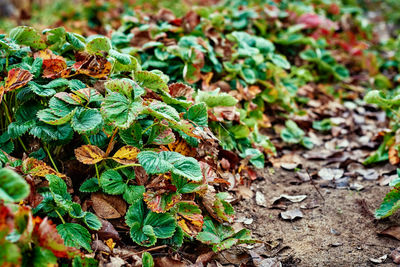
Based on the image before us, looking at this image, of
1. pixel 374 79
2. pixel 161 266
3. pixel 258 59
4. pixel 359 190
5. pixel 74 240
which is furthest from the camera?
pixel 374 79

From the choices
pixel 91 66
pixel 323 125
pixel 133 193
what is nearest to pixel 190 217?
pixel 133 193

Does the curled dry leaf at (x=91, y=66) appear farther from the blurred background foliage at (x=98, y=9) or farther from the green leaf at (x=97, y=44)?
the blurred background foliage at (x=98, y=9)

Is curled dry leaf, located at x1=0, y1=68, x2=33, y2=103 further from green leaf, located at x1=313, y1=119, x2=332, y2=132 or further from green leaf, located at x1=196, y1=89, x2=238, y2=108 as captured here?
green leaf, located at x1=313, y1=119, x2=332, y2=132

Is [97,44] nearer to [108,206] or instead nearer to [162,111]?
[162,111]

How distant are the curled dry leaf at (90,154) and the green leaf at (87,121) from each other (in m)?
0.07

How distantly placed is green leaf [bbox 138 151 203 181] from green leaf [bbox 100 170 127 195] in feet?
0.60

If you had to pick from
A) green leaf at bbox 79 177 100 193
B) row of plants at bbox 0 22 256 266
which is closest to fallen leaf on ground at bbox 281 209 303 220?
row of plants at bbox 0 22 256 266

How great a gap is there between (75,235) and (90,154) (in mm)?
316

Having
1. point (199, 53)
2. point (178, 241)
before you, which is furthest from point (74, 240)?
point (199, 53)

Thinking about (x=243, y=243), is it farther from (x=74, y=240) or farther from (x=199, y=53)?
(x=199, y=53)

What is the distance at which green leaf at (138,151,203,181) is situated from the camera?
4.42ft

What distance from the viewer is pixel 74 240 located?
1307 millimetres

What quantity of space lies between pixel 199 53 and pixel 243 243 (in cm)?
120

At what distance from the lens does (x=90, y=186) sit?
1544 mm
